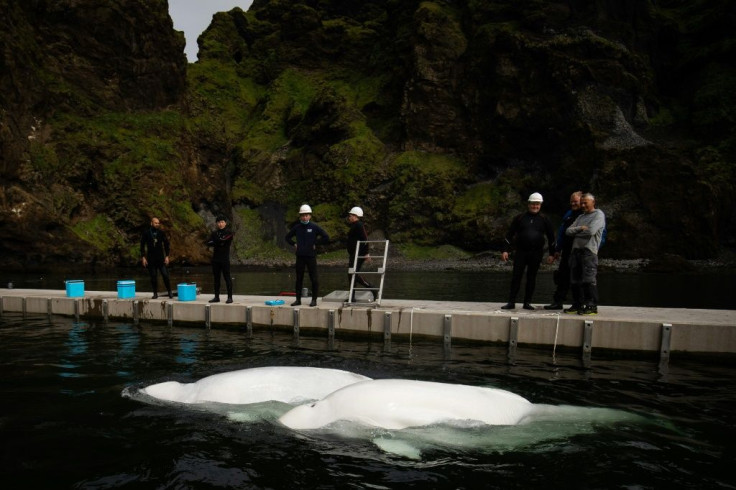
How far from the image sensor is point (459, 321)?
36.4ft

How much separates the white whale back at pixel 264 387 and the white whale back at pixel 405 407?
731 millimetres

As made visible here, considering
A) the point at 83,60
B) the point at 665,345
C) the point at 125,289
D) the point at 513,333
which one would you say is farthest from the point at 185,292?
the point at 83,60

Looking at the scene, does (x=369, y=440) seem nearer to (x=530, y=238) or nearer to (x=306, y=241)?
(x=530, y=238)

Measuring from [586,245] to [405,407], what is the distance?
20.3 feet

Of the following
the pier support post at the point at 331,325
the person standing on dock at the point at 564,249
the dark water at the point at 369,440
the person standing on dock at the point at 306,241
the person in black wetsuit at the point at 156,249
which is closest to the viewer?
the dark water at the point at 369,440

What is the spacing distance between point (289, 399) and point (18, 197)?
160ft

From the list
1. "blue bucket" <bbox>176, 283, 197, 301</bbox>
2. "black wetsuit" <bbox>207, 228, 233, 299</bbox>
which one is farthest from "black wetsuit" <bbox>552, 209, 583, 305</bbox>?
"blue bucket" <bbox>176, 283, 197, 301</bbox>

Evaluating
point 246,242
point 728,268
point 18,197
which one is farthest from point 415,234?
point 18,197

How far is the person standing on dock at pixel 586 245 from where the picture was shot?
9.85 m

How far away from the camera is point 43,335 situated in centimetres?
1263

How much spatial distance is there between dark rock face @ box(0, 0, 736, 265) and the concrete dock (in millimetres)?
36563

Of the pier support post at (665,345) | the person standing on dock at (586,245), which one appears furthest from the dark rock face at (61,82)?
the pier support post at (665,345)

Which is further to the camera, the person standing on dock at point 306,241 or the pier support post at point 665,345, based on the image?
the person standing on dock at point 306,241

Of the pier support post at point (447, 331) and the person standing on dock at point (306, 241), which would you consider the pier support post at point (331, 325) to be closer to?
the person standing on dock at point (306, 241)
